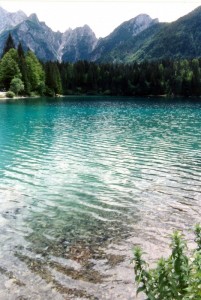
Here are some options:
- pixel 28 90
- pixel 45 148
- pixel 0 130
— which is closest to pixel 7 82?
pixel 28 90

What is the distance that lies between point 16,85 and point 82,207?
413 ft

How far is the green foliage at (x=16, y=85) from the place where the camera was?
5369 inches

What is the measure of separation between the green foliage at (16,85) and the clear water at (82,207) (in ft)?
334

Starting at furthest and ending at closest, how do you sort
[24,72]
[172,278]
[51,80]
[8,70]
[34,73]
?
[51,80] → [34,73] → [24,72] → [8,70] → [172,278]

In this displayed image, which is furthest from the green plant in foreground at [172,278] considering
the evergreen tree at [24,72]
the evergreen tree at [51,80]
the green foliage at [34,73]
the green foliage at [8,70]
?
the evergreen tree at [51,80]

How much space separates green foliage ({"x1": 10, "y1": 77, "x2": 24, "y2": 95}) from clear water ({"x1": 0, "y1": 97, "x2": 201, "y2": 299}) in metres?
102

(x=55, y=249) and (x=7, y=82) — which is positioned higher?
(x=7, y=82)

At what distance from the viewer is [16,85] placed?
137375mm

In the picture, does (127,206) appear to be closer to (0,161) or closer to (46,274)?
(46,274)

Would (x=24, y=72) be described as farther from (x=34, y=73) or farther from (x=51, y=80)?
(x=51, y=80)

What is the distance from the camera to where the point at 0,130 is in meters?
52.2

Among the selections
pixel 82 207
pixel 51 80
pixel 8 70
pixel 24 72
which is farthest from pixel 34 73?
pixel 82 207

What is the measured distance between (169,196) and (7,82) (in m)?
135

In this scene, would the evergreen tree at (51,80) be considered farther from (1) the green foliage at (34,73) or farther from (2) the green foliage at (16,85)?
(2) the green foliage at (16,85)
